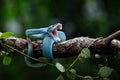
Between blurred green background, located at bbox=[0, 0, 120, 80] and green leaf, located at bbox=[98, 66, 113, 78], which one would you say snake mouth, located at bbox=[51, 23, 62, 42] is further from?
blurred green background, located at bbox=[0, 0, 120, 80]

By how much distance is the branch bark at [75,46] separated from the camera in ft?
2.98

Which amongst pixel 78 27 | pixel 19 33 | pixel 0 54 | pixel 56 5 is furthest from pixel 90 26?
pixel 0 54

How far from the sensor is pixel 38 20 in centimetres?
220

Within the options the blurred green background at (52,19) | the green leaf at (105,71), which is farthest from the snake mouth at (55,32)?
the blurred green background at (52,19)

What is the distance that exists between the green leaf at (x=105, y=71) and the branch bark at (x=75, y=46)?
0.10 ft

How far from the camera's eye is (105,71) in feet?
2.98

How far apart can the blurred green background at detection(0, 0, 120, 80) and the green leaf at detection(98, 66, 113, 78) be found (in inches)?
42.9

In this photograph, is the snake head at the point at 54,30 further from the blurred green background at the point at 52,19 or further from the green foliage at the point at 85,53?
the blurred green background at the point at 52,19

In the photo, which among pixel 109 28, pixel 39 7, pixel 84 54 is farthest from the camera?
pixel 39 7

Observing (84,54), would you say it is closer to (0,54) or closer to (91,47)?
(91,47)

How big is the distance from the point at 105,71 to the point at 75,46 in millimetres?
76

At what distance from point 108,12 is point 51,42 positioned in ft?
4.16

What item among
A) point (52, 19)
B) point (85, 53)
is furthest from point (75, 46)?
point (52, 19)

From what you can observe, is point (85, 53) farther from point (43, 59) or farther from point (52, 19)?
point (52, 19)
